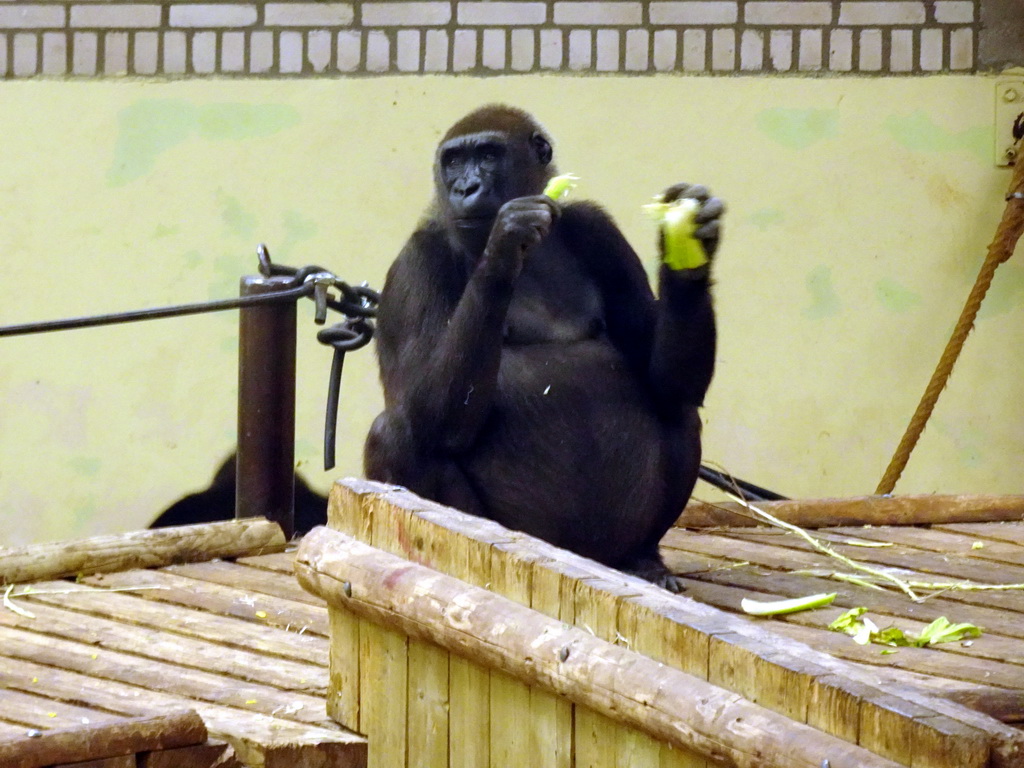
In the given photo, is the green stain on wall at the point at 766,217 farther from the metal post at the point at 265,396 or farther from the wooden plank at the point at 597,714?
the wooden plank at the point at 597,714

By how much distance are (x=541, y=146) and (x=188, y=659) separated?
1.42 metres

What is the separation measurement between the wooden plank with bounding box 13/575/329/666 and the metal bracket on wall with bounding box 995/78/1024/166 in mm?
3267

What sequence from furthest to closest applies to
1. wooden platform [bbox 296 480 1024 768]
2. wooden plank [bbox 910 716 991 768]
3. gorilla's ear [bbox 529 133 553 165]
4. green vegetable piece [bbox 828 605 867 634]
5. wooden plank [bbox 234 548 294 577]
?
wooden plank [bbox 234 548 294 577] → gorilla's ear [bbox 529 133 553 165] → green vegetable piece [bbox 828 605 867 634] → wooden platform [bbox 296 480 1024 768] → wooden plank [bbox 910 716 991 768]

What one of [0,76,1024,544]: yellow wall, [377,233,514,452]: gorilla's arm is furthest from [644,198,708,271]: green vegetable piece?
[0,76,1024,544]: yellow wall

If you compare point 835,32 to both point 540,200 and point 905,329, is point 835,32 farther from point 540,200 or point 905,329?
point 540,200

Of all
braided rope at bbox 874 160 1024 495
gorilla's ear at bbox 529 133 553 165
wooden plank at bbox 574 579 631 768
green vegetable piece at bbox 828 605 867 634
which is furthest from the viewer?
braided rope at bbox 874 160 1024 495

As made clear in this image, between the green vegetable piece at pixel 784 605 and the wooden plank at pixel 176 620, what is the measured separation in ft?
2.75

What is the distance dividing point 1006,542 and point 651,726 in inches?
81.9

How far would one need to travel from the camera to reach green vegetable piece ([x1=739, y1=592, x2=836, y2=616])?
10.0ft

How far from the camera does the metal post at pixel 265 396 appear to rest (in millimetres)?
3943

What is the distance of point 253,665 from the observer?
293 centimetres

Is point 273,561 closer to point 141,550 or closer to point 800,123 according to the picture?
point 141,550

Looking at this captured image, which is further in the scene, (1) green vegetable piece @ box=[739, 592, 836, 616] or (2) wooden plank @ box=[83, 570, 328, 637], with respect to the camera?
(2) wooden plank @ box=[83, 570, 328, 637]

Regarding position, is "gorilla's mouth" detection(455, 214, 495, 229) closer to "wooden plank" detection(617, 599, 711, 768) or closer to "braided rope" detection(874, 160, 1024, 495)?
"wooden plank" detection(617, 599, 711, 768)
